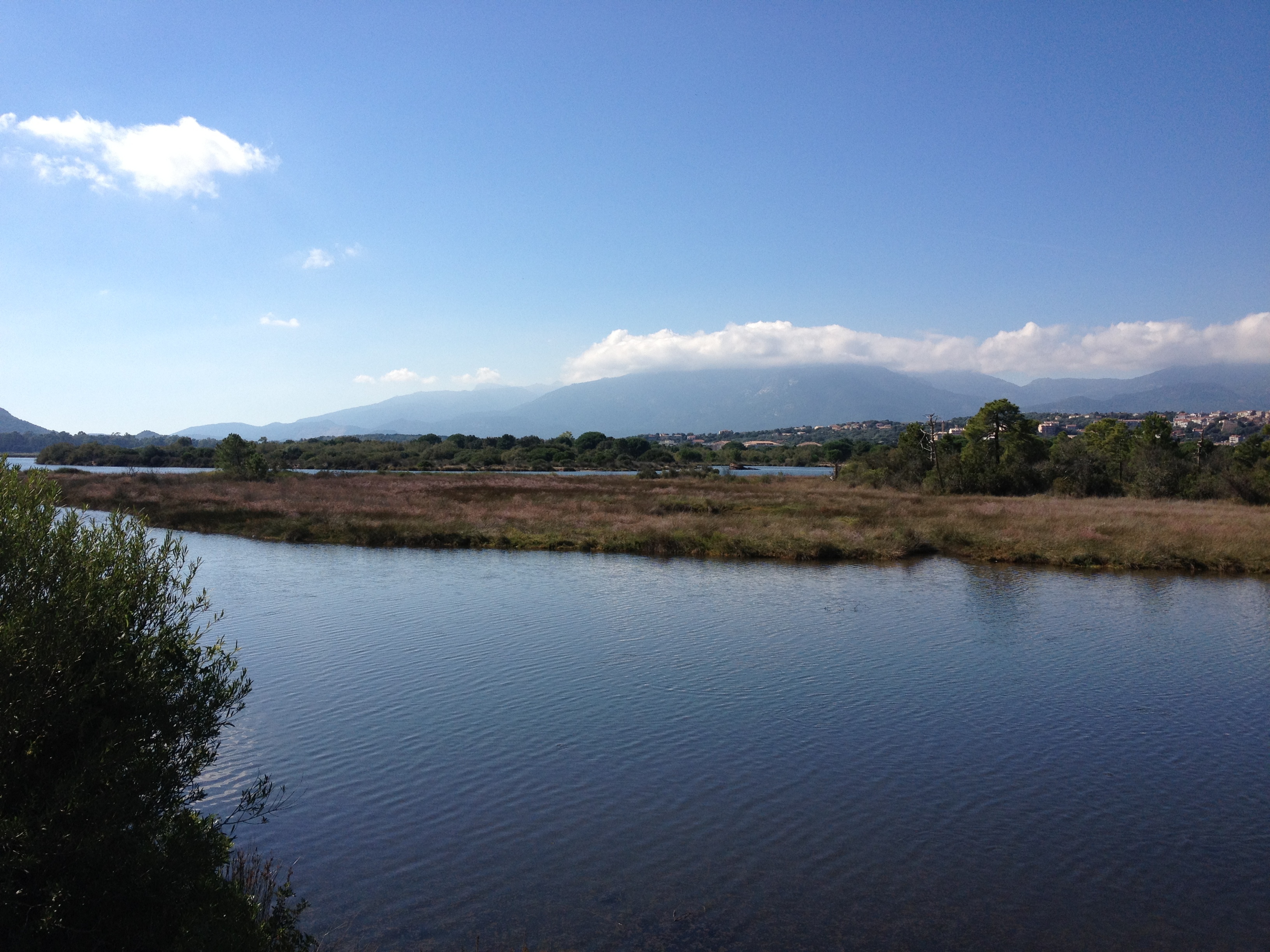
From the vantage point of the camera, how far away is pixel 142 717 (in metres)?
6.26

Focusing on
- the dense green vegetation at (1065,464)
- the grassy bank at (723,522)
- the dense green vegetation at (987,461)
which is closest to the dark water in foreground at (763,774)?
the grassy bank at (723,522)

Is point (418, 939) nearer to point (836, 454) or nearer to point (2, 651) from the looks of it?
point (2, 651)

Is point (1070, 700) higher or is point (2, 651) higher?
point (2, 651)

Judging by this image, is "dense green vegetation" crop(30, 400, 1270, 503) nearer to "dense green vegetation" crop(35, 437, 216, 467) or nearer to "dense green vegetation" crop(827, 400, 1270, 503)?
"dense green vegetation" crop(827, 400, 1270, 503)

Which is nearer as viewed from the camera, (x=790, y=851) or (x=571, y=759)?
(x=790, y=851)

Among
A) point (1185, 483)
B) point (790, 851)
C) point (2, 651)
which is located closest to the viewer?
point (2, 651)

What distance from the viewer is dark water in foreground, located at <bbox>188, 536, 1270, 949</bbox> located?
8.06 meters

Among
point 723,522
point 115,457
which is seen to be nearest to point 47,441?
point 115,457

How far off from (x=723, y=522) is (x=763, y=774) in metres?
29.3

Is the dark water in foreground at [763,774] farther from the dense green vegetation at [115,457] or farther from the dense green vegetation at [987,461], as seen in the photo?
the dense green vegetation at [115,457]

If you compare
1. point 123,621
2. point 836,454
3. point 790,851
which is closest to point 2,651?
point 123,621

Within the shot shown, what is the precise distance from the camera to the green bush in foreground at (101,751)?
17.4 ft

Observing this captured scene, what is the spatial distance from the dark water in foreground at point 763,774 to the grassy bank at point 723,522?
11.8m

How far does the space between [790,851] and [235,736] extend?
8.75 m
